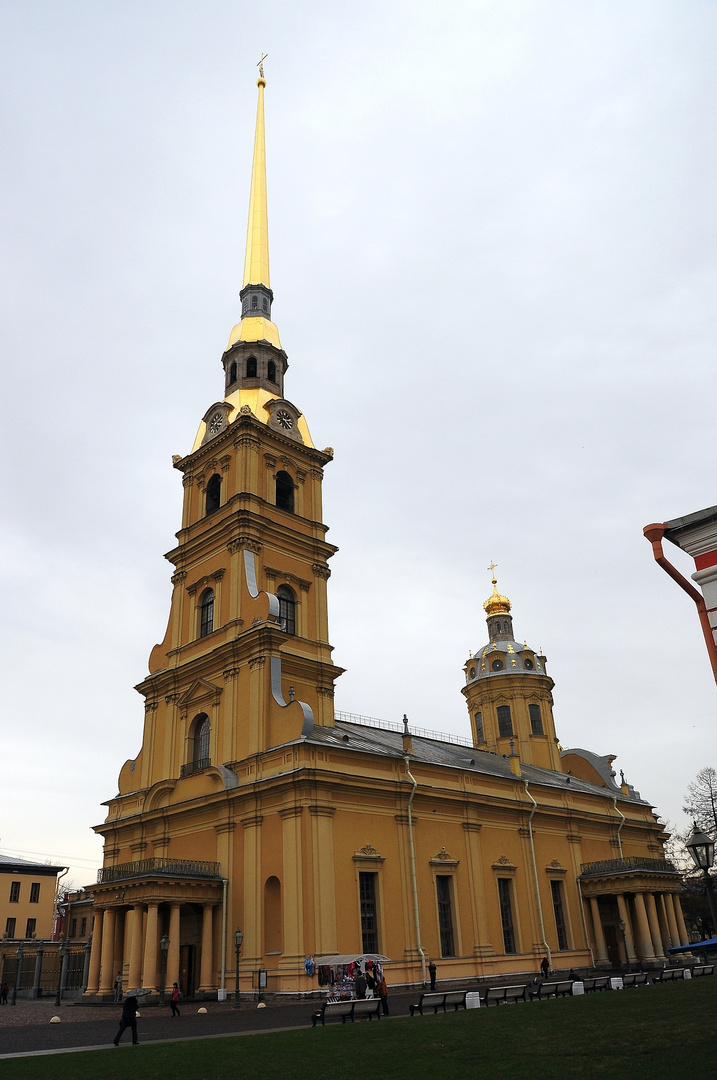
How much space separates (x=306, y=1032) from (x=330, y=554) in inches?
1001

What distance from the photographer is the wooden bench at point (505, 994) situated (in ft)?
71.1

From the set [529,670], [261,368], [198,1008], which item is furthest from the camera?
[529,670]

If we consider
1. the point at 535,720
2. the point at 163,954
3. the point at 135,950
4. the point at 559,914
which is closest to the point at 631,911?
the point at 559,914

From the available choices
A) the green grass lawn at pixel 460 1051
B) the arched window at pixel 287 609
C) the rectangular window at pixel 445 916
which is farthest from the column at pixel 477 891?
the green grass lawn at pixel 460 1051

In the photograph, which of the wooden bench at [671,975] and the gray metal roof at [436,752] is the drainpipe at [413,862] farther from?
the wooden bench at [671,975]

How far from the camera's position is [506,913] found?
1416 inches

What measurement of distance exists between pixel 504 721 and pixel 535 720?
2107 mm

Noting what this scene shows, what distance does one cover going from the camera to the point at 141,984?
90.3 ft

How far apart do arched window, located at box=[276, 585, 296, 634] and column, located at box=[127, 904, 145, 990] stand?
1284 centimetres

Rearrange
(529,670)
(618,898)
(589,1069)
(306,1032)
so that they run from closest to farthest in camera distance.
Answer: (589,1069) < (306,1032) < (618,898) < (529,670)

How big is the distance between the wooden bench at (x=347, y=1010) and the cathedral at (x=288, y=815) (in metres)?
6.50

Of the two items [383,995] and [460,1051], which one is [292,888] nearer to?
[383,995]

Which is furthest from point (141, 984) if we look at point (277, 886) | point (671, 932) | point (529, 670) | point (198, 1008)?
point (529, 670)

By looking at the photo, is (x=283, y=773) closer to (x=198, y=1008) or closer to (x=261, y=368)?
(x=198, y=1008)
